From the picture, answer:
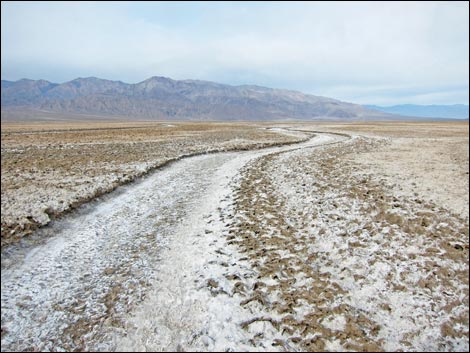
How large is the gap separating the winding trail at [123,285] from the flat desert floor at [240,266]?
0.04 m

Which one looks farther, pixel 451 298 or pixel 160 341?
pixel 451 298

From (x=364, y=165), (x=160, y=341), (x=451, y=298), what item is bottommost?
(x=160, y=341)

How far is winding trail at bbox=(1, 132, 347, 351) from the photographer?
21.4ft

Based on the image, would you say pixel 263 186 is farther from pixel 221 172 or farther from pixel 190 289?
pixel 190 289

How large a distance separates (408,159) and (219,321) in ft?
83.7

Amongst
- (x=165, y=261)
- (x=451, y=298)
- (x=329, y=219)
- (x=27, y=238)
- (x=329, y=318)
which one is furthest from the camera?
(x=329, y=219)

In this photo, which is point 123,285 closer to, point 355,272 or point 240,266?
point 240,266

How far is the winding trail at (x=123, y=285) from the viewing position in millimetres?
6525

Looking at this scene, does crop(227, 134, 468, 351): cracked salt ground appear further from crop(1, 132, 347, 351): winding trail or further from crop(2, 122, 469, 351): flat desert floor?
crop(1, 132, 347, 351): winding trail

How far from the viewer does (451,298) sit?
7.47m

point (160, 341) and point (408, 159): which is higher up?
point (408, 159)

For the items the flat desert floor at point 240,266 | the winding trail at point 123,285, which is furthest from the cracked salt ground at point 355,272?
the winding trail at point 123,285

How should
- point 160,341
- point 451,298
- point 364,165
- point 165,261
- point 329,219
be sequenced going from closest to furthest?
point 160,341 → point 451,298 → point 165,261 → point 329,219 → point 364,165

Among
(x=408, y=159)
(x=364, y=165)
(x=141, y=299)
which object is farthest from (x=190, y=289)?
(x=408, y=159)
